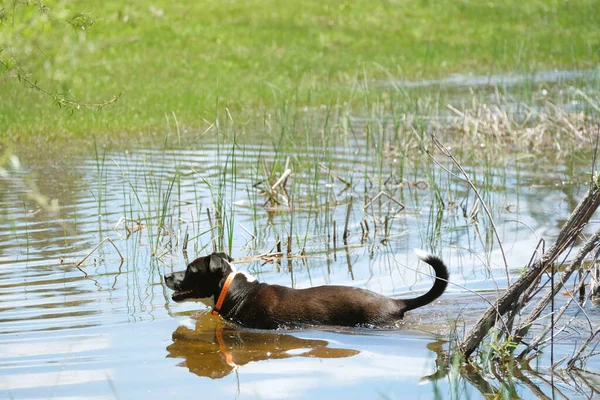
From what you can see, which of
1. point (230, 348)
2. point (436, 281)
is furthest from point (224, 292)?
point (436, 281)

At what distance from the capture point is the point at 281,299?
7168mm

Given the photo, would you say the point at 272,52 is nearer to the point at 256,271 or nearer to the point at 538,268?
the point at 256,271

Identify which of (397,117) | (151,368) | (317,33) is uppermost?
(317,33)

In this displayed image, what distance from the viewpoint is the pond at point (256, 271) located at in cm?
594

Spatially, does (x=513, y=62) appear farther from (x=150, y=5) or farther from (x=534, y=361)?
(x=534, y=361)

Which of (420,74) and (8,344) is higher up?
(420,74)

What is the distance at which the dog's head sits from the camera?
7414 millimetres

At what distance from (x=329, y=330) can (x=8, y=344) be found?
7.41 ft

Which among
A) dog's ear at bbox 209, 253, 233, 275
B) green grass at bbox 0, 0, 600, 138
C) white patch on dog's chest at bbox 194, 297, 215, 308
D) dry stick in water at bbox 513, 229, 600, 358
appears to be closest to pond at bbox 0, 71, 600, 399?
white patch on dog's chest at bbox 194, 297, 215, 308

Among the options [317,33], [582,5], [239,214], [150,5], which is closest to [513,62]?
[317,33]

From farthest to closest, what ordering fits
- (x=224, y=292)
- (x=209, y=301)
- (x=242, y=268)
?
(x=242, y=268), (x=209, y=301), (x=224, y=292)

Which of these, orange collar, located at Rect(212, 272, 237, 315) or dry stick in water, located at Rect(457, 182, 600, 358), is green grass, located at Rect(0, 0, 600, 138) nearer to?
orange collar, located at Rect(212, 272, 237, 315)

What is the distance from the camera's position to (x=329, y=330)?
22.8 feet

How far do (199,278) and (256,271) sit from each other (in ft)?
4.27
